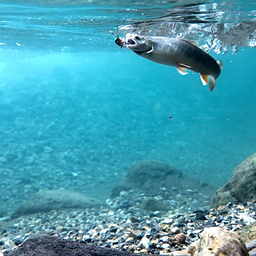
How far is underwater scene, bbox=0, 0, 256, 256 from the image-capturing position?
13.4 feet

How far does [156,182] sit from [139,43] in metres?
13.0

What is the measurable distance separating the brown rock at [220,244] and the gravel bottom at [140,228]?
3.51ft

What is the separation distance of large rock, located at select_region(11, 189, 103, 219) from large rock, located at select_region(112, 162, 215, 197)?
2.47 m

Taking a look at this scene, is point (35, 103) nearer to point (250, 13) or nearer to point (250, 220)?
point (250, 13)

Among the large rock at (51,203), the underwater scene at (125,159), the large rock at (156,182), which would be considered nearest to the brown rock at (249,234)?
the underwater scene at (125,159)

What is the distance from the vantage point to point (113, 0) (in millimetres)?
9953

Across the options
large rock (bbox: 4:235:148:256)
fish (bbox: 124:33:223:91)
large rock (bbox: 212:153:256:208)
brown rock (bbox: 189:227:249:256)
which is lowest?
brown rock (bbox: 189:227:249:256)

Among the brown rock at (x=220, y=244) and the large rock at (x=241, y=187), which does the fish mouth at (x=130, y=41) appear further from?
the large rock at (x=241, y=187)

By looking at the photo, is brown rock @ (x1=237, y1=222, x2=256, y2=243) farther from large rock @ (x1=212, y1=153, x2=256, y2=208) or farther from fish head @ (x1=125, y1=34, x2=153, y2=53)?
large rock @ (x1=212, y1=153, x2=256, y2=208)

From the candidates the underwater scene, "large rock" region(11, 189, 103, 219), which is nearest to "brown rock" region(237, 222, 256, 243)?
the underwater scene

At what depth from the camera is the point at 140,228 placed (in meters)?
6.05

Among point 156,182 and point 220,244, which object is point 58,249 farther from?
point 156,182

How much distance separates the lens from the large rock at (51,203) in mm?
11695

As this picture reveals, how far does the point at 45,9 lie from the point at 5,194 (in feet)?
35.4
